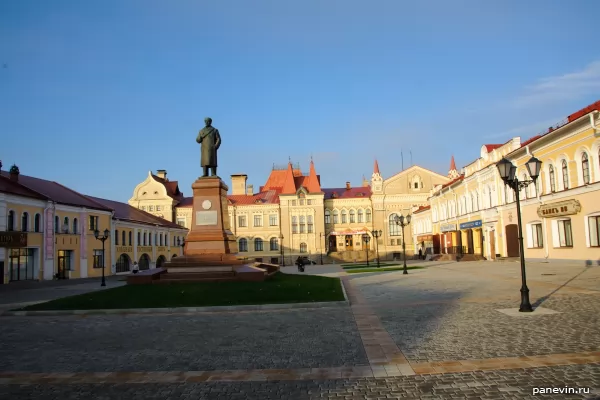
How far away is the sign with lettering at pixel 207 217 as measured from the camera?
21422mm

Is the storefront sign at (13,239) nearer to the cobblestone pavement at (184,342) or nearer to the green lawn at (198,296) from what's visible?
the green lawn at (198,296)

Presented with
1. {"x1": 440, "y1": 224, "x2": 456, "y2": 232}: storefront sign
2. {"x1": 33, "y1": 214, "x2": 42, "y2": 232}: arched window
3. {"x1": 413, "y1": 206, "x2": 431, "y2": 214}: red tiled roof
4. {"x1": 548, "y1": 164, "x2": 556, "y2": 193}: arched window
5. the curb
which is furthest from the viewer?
{"x1": 413, "y1": 206, "x2": 431, "y2": 214}: red tiled roof

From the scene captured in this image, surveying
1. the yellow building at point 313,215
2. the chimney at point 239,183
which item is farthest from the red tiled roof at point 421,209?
the chimney at point 239,183

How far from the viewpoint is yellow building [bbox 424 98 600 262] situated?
25.7 metres

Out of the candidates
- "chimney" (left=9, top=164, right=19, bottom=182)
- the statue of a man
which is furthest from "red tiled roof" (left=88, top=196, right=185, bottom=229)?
the statue of a man

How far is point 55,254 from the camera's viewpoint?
1417 inches

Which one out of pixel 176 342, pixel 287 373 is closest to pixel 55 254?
pixel 176 342

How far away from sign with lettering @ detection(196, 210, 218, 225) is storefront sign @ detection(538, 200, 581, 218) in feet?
66.9

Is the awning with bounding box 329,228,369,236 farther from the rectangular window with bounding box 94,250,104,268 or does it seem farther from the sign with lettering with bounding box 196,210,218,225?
the sign with lettering with bounding box 196,210,218,225

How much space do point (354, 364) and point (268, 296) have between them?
8500 millimetres

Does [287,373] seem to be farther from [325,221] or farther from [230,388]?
[325,221]

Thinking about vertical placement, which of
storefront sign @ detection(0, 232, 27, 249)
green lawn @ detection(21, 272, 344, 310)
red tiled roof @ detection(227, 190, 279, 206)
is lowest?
green lawn @ detection(21, 272, 344, 310)

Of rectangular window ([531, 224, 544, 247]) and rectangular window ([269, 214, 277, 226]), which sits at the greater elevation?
rectangular window ([269, 214, 277, 226])

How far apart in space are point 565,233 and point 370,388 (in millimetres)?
27947
